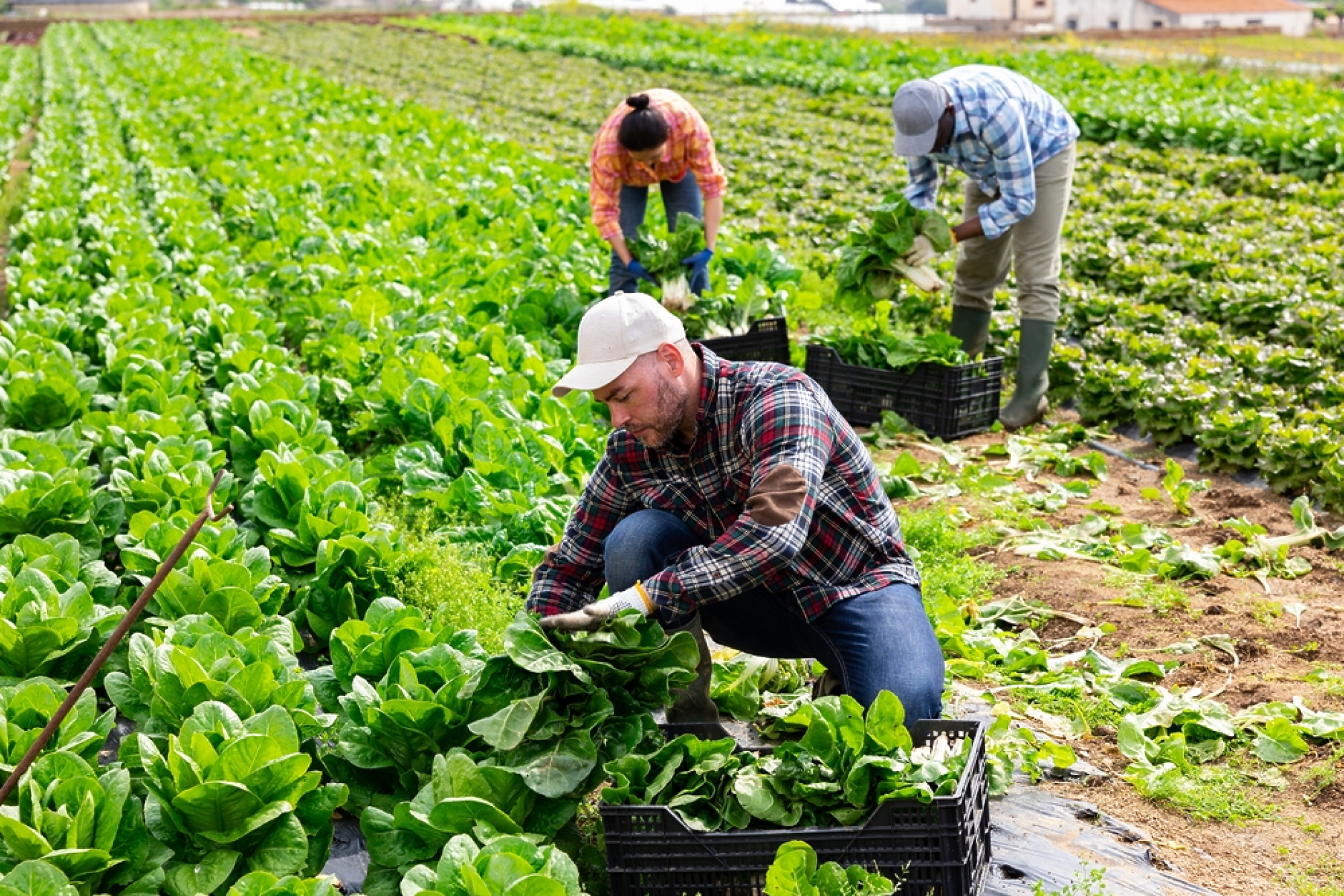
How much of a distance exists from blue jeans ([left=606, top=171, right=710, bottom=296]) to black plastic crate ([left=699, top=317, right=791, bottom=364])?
17.6 inches

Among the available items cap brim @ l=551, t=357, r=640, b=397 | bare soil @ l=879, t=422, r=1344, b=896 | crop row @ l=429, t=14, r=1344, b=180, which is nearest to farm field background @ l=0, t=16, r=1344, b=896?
bare soil @ l=879, t=422, r=1344, b=896

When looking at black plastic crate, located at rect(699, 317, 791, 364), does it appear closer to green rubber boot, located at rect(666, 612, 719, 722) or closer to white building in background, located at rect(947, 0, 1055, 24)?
green rubber boot, located at rect(666, 612, 719, 722)

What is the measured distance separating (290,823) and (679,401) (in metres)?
1.27

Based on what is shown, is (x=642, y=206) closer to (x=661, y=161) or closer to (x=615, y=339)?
(x=661, y=161)

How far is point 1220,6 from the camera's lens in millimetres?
59969

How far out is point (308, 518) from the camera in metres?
4.15

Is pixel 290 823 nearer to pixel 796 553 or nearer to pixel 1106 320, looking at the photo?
pixel 796 553

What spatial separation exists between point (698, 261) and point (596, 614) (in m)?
3.75

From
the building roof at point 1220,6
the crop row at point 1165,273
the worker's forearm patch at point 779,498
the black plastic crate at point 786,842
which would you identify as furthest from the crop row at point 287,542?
the building roof at point 1220,6

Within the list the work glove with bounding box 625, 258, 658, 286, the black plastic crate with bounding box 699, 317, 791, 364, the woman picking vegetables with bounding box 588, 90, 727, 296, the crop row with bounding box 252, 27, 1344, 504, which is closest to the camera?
the crop row with bounding box 252, 27, 1344, 504

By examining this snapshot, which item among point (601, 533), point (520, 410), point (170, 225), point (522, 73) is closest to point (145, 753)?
point (601, 533)

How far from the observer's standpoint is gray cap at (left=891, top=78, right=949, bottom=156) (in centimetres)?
523

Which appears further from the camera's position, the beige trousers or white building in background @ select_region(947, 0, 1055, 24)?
white building in background @ select_region(947, 0, 1055, 24)

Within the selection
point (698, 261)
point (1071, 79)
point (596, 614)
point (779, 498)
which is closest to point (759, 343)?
point (698, 261)
